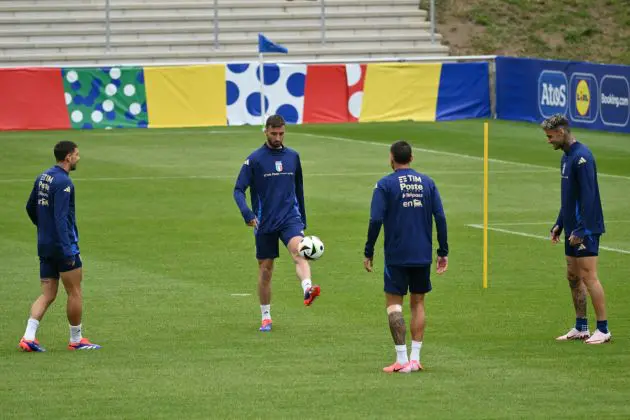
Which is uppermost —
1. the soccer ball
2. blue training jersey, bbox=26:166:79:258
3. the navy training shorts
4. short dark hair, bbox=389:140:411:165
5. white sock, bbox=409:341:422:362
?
short dark hair, bbox=389:140:411:165

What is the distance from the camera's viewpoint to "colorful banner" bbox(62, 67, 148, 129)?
41.2 metres

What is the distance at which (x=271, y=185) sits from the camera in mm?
15008

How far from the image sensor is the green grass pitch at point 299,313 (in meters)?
11.5

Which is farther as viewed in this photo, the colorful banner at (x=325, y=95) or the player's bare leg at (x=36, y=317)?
the colorful banner at (x=325, y=95)

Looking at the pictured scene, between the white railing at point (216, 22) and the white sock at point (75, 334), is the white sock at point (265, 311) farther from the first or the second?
the white railing at point (216, 22)

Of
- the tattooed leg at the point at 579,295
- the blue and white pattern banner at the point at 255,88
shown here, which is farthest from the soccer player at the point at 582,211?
the blue and white pattern banner at the point at 255,88

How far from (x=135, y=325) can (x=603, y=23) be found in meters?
41.5

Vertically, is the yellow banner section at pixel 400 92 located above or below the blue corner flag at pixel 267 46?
below

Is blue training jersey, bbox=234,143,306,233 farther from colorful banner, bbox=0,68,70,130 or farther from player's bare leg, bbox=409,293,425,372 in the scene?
colorful banner, bbox=0,68,70,130

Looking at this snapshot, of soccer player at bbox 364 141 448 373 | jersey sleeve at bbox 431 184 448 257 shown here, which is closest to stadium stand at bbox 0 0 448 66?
jersey sleeve at bbox 431 184 448 257

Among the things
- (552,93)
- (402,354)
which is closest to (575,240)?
(402,354)

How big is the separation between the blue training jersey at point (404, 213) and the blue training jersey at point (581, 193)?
82.7 inches

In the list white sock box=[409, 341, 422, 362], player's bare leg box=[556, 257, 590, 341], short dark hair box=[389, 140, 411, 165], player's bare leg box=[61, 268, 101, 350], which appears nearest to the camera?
short dark hair box=[389, 140, 411, 165]

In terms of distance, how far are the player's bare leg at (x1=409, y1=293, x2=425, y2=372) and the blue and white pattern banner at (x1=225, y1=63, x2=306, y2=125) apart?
2983 cm
